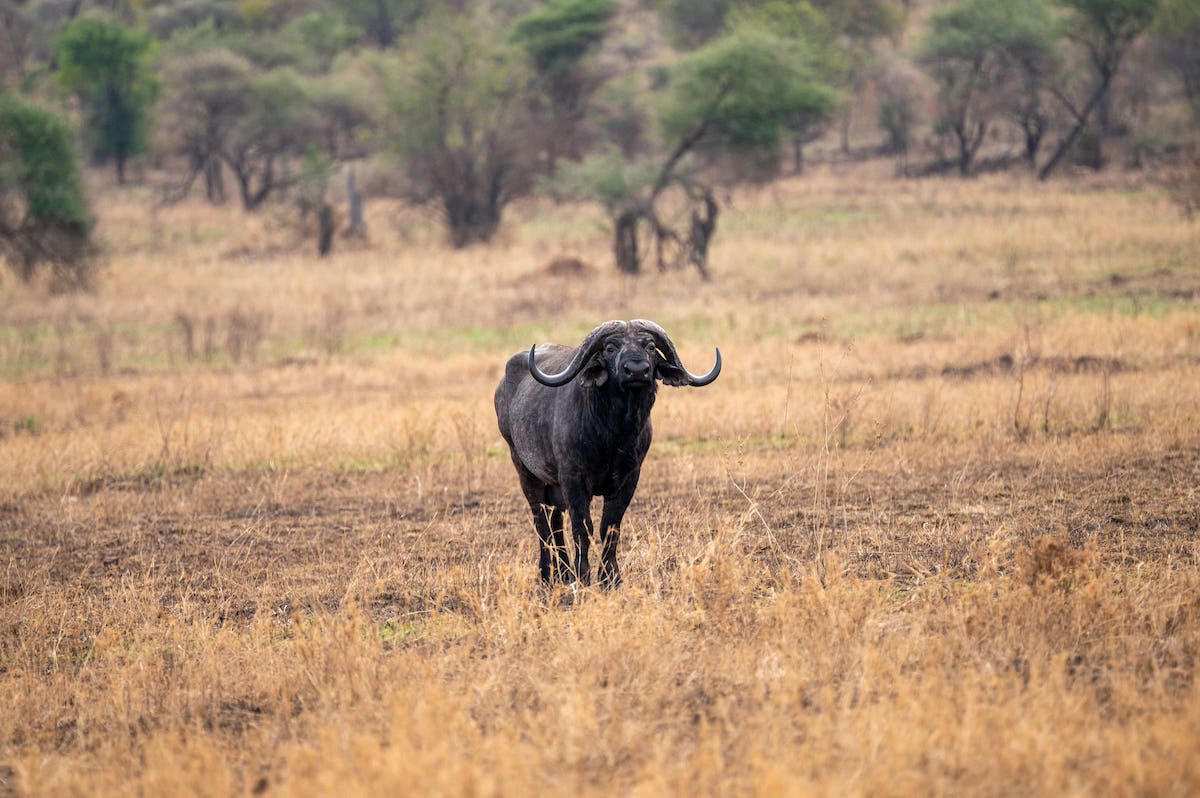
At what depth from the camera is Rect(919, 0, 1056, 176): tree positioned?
140 feet

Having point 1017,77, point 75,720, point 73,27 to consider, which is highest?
point 73,27

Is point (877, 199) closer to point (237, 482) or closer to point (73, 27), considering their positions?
point (237, 482)

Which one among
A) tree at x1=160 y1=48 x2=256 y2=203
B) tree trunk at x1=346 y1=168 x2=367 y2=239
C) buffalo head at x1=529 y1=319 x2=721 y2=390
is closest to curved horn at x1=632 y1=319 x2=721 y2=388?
buffalo head at x1=529 y1=319 x2=721 y2=390

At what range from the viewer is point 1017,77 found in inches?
1725

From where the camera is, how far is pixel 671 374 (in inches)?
261

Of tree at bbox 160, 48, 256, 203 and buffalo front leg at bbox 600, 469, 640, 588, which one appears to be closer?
buffalo front leg at bbox 600, 469, 640, 588

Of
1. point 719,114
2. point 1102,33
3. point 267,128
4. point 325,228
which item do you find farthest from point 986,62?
point 267,128

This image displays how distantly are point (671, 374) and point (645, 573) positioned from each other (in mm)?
1179

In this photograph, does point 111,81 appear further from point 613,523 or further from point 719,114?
point 613,523

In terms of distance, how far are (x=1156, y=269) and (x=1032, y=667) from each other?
19.2 meters

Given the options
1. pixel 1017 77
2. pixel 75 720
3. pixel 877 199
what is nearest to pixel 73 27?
pixel 877 199

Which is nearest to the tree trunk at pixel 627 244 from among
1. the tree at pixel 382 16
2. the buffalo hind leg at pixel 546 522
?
the buffalo hind leg at pixel 546 522

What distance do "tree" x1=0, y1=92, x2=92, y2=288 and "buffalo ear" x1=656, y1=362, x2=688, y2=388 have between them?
2276cm

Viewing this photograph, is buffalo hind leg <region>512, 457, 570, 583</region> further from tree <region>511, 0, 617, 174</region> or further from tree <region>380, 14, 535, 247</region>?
tree <region>511, 0, 617, 174</region>
